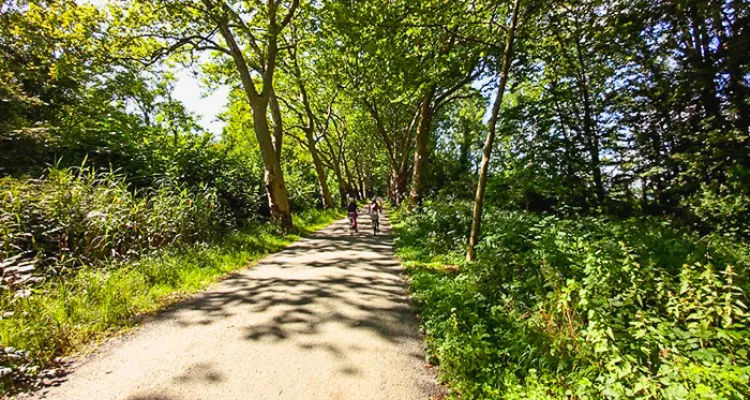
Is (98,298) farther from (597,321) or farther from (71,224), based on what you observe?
(597,321)

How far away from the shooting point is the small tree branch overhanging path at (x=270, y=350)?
291cm

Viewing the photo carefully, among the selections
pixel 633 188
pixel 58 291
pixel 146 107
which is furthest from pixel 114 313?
pixel 146 107

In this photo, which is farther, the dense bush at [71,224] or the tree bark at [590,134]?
the tree bark at [590,134]

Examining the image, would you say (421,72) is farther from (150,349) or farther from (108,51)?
(108,51)

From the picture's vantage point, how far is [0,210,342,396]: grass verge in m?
3.18

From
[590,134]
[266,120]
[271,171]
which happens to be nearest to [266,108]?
[266,120]

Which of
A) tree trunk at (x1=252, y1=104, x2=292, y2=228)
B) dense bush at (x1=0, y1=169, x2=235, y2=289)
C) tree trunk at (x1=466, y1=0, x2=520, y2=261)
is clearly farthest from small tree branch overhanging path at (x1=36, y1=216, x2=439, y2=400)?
tree trunk at (x1=252, y1=104, x2=292, y2=228)

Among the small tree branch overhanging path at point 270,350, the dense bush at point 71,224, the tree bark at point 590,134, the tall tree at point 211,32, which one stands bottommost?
the small tree branch overhanging path at point 270,350

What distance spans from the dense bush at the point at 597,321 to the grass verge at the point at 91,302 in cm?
393

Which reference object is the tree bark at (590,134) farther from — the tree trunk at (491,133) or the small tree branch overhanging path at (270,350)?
the small tree branch overhanging path at (270,350)

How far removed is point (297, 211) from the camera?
19094 millimetres

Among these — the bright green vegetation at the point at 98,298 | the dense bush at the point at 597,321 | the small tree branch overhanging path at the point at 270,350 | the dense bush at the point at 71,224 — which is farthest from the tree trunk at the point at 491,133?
the dense bush at the point at 71,224

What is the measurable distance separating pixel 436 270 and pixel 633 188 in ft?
22.5

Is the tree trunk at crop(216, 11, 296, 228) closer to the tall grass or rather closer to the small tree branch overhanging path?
the tall grass
